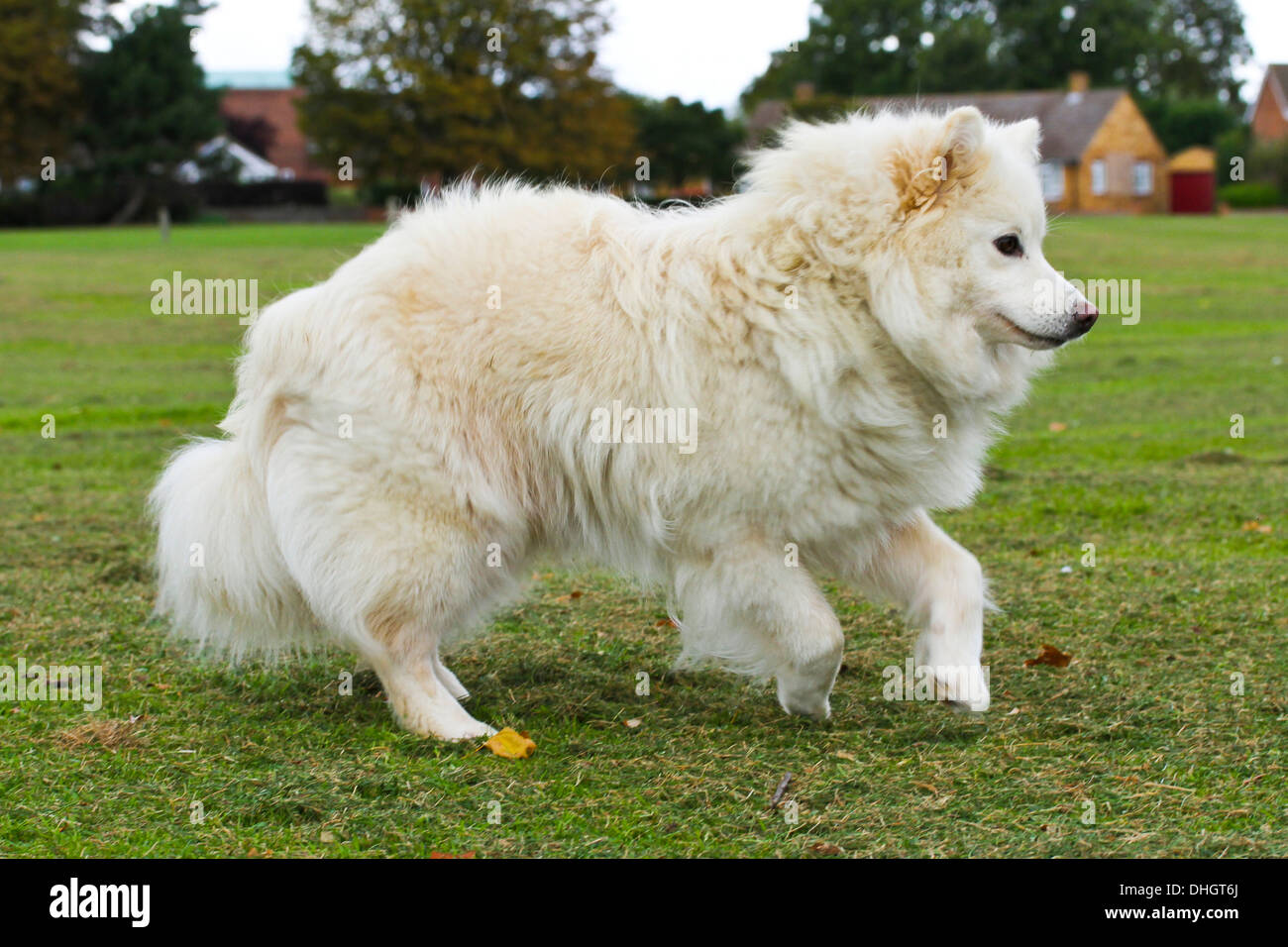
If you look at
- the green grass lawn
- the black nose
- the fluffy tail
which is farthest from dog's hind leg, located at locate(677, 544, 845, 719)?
the fluffy tail

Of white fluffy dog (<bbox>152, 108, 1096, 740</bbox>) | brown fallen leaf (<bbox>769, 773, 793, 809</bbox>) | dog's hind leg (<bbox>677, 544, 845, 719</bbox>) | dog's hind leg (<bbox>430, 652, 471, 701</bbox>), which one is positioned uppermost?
white fluffy dog (<bbox>152, 108, 1096, 740</bbox>)

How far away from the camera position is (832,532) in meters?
4.89

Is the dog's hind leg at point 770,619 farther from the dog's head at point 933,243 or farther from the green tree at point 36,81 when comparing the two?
the green tree at point 36,81

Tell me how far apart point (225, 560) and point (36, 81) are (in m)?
56.7

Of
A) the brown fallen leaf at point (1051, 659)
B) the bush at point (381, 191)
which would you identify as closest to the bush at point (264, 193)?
the bush at point (381, 191)

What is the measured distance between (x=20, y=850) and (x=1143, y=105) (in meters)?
70.1

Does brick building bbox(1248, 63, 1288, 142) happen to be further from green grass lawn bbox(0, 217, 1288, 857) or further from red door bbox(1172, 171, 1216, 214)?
green grass lawn bbox(0, 217, 1288, 857)

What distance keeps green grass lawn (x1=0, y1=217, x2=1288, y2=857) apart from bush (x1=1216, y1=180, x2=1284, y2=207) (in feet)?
163

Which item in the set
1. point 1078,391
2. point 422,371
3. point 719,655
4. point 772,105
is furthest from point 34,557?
point 772,105

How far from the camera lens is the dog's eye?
4742 millimetres

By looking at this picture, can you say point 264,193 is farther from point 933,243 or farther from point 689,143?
point 933,243

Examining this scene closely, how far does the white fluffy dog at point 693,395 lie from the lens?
476 centimetres

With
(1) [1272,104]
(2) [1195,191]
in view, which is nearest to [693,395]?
(2) [1195,191]
